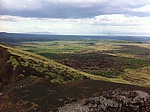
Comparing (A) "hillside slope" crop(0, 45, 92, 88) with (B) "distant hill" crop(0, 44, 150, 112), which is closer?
(B) "distant hill" crop(0, 44, 150, 112)

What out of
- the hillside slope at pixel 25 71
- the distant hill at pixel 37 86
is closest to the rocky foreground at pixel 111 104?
the distant hill at pixel 37 86

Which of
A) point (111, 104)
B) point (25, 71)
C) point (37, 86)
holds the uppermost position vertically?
point (111, 104)

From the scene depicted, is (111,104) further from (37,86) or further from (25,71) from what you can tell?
(25,71)

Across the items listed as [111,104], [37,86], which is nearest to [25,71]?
[37,86]

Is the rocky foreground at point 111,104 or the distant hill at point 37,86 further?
the distant hill at point 37,86

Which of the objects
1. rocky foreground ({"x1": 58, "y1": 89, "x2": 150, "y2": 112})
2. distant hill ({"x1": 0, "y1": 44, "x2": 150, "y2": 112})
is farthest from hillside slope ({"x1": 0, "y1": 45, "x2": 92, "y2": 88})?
rocky foreground ({"x1": 58, "y1": 89, "x2": 150, "y2": 112})

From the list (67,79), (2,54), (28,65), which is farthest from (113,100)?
(2,54)

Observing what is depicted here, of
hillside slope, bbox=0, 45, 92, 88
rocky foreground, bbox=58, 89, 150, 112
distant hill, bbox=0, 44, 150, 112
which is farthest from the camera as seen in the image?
hillside slope, bbox=0, 45, 92, 88

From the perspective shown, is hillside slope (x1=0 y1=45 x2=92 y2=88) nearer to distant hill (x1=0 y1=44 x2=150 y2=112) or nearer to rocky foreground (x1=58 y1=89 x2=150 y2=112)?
distant hill (x1=0 y1=44 x2=150 y2=112)

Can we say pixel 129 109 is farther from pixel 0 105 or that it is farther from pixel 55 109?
pixel 0 105

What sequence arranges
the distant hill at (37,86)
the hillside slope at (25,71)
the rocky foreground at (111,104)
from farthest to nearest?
the hillside slope at (25,71), the distant hill at (37,86), the rocky foreground at (111,104)

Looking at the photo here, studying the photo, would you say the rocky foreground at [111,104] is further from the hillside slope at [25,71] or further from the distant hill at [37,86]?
the hillside slope at [25,71]

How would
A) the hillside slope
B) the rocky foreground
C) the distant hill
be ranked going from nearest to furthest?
the rocky foreground, the distant hill, the hillside slope
